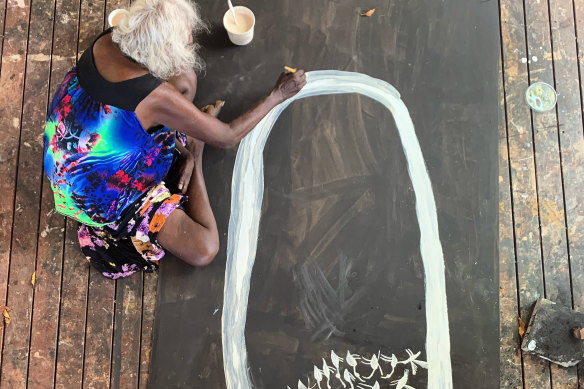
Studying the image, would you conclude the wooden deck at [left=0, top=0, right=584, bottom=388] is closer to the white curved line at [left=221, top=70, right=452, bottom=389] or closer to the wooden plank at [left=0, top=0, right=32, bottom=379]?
the wooden plank at [left=0, top=0, right=32, bottom=379]

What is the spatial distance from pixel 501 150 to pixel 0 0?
8.29ft

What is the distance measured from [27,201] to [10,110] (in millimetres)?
451

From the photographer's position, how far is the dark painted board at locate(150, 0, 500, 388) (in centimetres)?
191

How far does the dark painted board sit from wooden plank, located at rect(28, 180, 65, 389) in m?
0.48

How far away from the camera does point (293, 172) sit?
2014 millimetres

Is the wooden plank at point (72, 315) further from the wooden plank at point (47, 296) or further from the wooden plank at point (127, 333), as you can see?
the wooden plank at point (127, 333)

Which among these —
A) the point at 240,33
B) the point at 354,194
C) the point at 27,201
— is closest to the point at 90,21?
the point at 240,33

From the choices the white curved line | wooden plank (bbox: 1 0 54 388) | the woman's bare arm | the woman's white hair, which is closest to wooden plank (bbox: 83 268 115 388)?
wooden plank (bbox: 1 0 54 388)

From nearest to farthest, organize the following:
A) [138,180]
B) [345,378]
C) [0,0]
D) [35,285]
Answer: [138,180] → [345,378] → [35,285] → [0,0]

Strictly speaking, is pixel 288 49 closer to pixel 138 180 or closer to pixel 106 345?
pixel 138 180

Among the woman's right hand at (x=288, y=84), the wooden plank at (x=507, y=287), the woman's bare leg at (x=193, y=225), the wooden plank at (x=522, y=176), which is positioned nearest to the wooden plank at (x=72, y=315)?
the woman's bare leg at (x=193, y=225)

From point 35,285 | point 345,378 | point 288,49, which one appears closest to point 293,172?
point 288,49

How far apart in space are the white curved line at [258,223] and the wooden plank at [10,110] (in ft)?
3.16

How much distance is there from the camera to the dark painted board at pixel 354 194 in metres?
1.91
